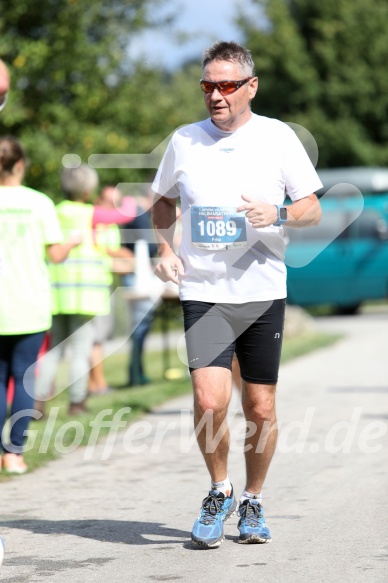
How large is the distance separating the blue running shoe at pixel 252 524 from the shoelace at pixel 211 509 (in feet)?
0.41

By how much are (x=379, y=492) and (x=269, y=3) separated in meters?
32.8

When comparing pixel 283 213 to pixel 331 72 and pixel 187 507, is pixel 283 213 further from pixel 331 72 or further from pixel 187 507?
pixel 331 72

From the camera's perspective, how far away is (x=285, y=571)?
194 inches

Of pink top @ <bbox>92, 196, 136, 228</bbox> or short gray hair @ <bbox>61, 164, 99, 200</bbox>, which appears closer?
short gray hair @ <bbox>61, 164, 99, 200</bbox>

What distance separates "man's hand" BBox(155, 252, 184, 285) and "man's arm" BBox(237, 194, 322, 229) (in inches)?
16.7

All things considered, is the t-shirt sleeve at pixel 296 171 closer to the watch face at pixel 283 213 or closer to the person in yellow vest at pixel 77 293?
the watch face at pixel 283 213

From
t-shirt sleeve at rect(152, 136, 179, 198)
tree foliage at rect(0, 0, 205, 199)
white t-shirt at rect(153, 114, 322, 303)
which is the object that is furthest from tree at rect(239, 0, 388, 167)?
white t-shirt at rect(153, 114, 322, 303)

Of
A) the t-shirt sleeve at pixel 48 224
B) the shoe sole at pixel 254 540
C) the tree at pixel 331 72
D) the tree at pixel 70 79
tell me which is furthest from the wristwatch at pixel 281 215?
the tree at pixel 331 72

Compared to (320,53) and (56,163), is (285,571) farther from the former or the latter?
(320,53)

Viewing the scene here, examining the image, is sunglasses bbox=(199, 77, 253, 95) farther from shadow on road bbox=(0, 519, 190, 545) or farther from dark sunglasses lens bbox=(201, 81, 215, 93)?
shadow on road bbox=(0, 519, 190, 545)

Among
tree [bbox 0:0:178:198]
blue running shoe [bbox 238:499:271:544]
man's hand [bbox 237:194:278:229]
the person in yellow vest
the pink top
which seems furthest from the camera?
tree [bbox 0:0:178:198]

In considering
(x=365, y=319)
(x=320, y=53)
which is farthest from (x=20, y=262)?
(x=320, y=53)

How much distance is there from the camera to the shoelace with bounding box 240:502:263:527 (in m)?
5.52

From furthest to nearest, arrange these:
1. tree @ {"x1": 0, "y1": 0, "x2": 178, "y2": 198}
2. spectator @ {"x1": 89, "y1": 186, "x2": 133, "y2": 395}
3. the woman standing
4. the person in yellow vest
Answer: tree @ {"x1": 0, "y1": 0, "x2": 178, "y2": 198} < spectator @ {"x1": 89, "y1": 186, "x2": 133, "y2": 395} < the person in yellow vest < the woman standing
